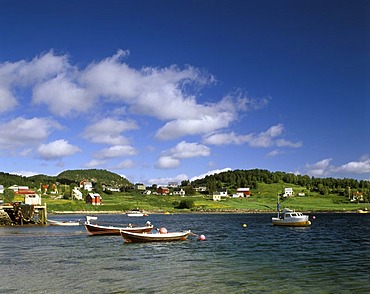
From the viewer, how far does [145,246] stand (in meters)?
54.3

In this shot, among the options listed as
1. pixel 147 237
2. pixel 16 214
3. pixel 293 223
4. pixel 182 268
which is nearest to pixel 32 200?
pixel 16 214

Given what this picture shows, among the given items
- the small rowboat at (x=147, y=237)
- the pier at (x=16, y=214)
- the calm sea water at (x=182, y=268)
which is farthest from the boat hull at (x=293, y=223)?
the pier at (x=16, y=214)

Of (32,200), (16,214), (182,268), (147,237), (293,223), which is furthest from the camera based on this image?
(32,200)

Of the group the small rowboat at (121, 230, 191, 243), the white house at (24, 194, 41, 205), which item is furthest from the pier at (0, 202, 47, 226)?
the small rowboat at (121, 230, 191, 243)

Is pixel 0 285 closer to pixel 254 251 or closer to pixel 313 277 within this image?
pixel 313 277

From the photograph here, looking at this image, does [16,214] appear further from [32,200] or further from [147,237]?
[147,237]

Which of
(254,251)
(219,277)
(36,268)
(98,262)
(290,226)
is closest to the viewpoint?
(219,277)

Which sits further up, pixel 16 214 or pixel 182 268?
pixel 16 214

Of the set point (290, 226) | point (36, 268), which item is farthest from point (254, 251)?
point (290, 226)

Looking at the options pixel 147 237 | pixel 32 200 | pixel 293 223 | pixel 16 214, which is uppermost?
pixel 32 200

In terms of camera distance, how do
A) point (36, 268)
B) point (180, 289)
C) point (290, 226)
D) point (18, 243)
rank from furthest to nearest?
1. point (290, 226)
2. point (18, 243)
3. point (36, 268)
4. point (180, 289)

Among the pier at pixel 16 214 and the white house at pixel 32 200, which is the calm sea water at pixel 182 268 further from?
the white house at pixel 32 200

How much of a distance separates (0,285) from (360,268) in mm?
27826

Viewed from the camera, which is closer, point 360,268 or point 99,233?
point 360,268
